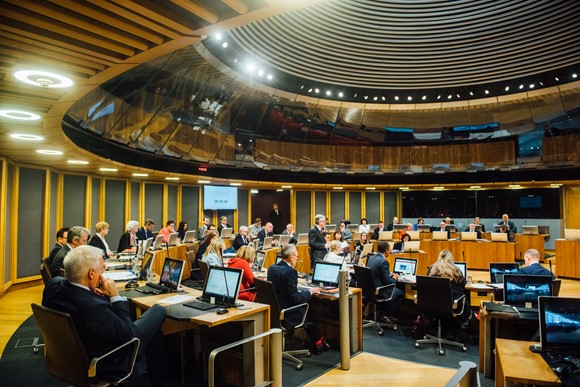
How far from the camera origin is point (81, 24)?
2.38m

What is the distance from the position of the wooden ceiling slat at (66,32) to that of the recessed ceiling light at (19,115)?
1778mm

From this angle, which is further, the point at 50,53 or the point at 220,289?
the point at 220,289

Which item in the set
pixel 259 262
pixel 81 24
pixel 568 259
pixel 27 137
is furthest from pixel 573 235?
pixel 27 137

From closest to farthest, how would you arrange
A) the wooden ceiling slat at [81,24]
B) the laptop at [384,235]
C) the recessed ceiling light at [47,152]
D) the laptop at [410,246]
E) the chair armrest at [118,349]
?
1. the wooden ceiling slat at [81,24]
2. the chair armrest at [118,349]
3. the recessed ceiling light at [47,152]
4. the laptop at [410,246]
5. the laptop at [384,235]

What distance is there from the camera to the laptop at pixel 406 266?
259 inches

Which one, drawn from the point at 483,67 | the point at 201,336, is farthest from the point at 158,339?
the point at 483,67

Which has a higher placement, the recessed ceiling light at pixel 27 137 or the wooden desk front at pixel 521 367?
the recessed ceiling light at pixel 27 137

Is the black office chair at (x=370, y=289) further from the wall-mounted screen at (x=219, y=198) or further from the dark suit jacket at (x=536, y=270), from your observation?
the wall-mounted screen at (x=219, y=198)

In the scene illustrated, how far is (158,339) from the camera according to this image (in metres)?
3.71

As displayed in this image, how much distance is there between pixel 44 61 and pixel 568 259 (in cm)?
1128

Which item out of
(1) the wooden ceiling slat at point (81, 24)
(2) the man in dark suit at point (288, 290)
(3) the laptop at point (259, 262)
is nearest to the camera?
(1) the wooden ceiling slat at point (81, 24)

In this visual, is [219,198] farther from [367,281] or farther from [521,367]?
[521,367]

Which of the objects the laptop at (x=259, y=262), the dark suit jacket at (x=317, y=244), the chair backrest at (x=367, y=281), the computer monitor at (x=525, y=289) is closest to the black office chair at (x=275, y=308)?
the chair backrest at (x=367, y=281)

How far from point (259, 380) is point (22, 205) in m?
7.23
